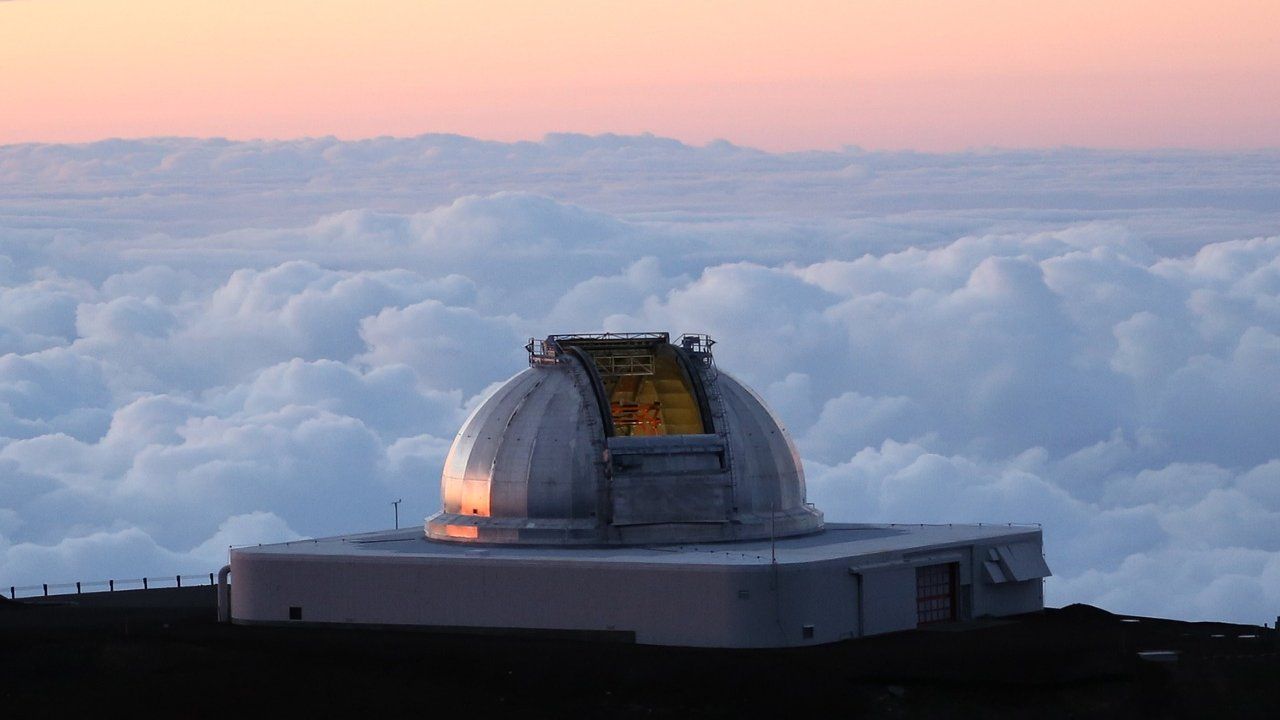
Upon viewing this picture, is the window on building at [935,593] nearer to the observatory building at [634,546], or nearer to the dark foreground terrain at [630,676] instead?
the observatory building at [634,546]

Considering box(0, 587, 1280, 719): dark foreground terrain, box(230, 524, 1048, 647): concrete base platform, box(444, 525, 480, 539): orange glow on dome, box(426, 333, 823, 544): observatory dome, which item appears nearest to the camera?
box(0, 587, 1280, 719): dark foreground terrain

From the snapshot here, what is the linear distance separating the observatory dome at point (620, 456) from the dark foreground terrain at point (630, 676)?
526cm

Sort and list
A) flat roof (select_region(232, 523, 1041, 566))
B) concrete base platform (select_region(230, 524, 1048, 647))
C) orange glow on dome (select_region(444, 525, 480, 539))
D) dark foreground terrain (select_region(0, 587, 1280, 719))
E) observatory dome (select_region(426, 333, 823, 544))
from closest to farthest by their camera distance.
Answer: dark foreground terrain (select_region(0, 587, 1280, 719)), concrete base platform (select_region(230, 524, 1048, 647)), flat roof (select_region(232, 523, 1041, 566)), observatory dome (select_region(426, 333, 823, 544)), orange glow on dome (select_region(444, 525, 480, 539))

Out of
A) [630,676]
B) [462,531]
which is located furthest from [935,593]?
[462,531]

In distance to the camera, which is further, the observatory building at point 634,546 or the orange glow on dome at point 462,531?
the orange glow on dome at point 462,531

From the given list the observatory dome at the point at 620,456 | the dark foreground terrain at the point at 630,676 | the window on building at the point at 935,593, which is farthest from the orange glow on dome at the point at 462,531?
the window on building at the point at 935,593

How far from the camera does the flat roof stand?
69.2 m

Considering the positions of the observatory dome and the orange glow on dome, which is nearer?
the observatory dome

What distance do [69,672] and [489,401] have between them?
16978 millimetres

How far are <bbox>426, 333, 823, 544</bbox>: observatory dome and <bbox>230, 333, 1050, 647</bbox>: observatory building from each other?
62mm

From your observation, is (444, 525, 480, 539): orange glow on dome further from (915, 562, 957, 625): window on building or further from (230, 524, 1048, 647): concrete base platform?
(915, 562, 957, 625): window on building

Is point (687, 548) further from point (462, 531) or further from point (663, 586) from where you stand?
point (462, 531)

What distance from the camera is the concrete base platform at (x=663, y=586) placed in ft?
221

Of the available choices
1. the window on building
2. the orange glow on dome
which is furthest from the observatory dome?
the window on building
